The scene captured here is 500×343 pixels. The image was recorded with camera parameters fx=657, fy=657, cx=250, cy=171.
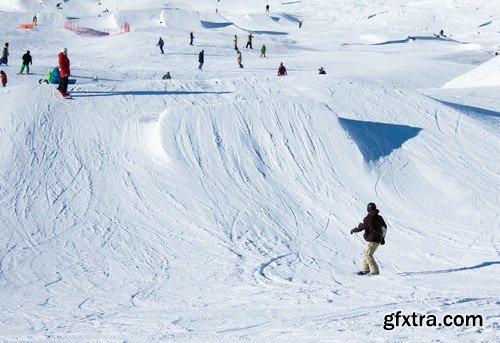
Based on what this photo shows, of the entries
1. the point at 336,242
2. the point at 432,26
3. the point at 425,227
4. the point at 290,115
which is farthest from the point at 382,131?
the point at 432,26

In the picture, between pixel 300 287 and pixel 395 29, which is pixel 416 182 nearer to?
pixel 300 287

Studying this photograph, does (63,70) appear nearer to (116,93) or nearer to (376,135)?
(116,93)

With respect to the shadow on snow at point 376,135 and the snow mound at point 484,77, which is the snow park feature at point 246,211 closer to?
the shadow on snow at point 376,135

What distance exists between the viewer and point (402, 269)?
12016 millimetres

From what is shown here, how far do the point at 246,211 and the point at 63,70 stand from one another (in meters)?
8.58

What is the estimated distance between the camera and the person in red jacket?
19969 mm

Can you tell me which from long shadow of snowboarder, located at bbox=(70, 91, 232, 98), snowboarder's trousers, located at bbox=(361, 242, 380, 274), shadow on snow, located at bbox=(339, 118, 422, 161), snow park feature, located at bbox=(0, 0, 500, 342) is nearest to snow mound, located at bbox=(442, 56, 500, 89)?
snow park feature, located at bbox=(0, 0, 500, 342)

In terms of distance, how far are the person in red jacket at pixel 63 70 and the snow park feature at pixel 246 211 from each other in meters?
0.38

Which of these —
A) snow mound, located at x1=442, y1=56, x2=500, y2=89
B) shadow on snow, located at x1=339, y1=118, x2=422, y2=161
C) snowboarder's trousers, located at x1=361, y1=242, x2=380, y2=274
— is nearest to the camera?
snowboarder's trousers, located at x1=361, y1=242, x2=380, y2=274

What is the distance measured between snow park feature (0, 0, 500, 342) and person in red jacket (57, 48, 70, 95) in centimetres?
38

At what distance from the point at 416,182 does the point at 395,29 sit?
5073 centimetres

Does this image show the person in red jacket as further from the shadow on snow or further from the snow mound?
the snow mound

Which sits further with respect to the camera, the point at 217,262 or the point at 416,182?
the point at 416,182

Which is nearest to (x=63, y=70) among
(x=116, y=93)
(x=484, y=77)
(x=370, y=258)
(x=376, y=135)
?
(x=116, y=93)
